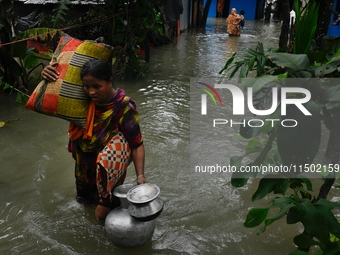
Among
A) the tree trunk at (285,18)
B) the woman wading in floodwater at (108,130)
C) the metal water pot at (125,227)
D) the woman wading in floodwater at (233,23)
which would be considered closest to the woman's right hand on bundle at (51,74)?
the woman wading in floodwater at (108,130)

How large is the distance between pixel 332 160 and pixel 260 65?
62 cm

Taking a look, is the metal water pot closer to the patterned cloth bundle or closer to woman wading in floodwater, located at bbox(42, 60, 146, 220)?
woman wading in floodwater, located at bbox(42, 60, 146, 220)

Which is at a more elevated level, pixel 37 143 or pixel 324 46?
pixel 324 46

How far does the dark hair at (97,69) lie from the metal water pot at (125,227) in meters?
0.80

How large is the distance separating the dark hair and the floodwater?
1.24 meters

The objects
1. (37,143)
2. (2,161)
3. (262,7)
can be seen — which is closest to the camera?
(2,161)

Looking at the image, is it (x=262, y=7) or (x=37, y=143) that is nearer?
(x=37, y=143)

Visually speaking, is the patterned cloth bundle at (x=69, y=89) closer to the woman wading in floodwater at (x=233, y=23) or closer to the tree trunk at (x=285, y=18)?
the tree trunk at (x=285, y=18)

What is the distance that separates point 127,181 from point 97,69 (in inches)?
61.0

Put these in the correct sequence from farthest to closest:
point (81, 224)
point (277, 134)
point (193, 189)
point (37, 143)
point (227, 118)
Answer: point (227, 118)
point (37, 143)
point (193, 189)
point (81, 224)
point (277, 134)

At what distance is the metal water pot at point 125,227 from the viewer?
2.43 m

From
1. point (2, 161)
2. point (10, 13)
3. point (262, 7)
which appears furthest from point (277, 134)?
point (262, 7)

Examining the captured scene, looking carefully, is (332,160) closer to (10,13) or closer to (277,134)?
(277,134)

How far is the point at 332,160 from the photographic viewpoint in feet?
5.83
